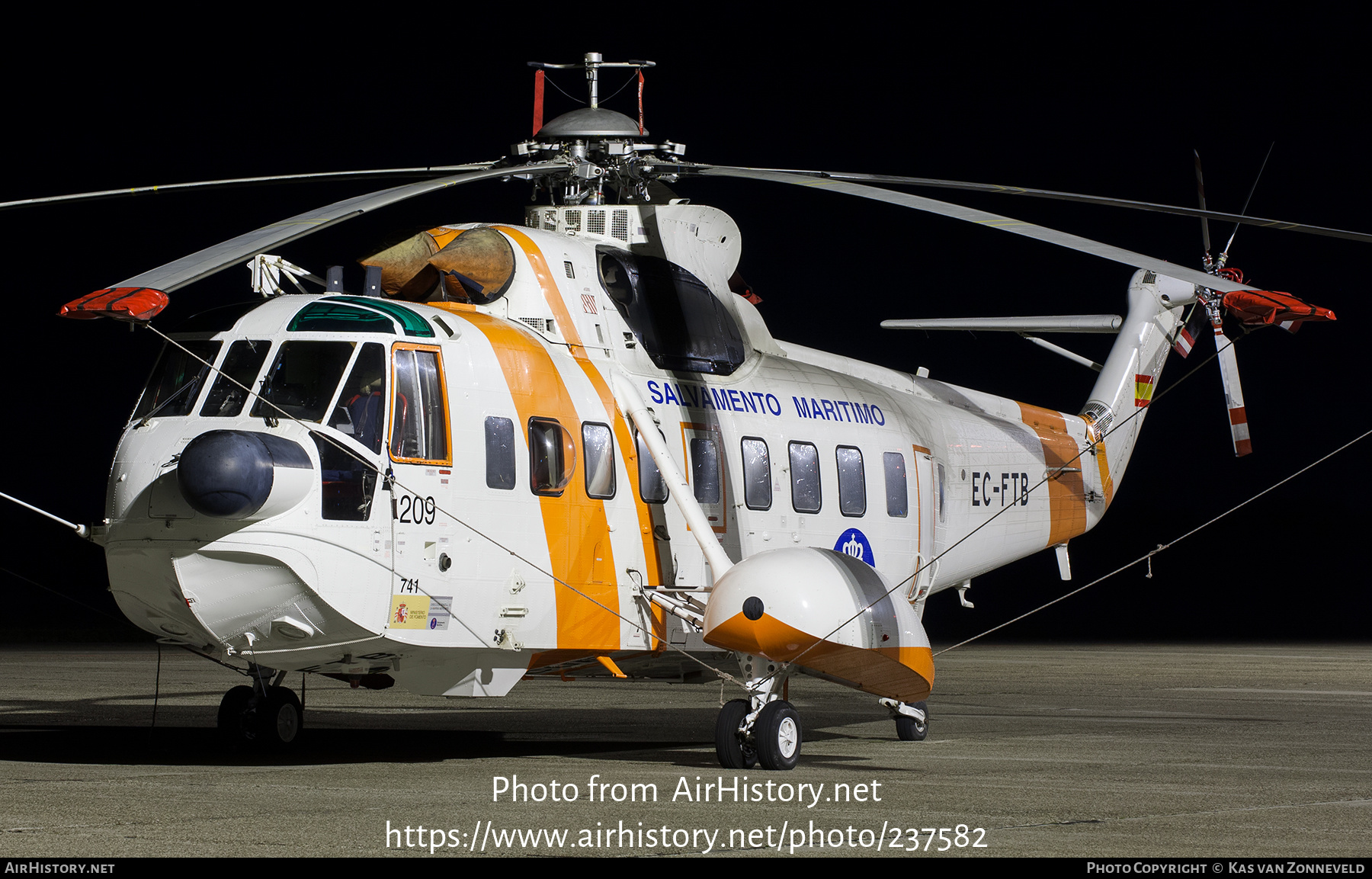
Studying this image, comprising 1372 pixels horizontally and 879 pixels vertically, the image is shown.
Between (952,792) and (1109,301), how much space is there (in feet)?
155

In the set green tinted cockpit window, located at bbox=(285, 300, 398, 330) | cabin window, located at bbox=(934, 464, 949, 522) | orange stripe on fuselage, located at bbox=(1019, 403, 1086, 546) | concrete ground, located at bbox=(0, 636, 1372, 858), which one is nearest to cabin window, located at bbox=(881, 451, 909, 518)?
cabin window, located at bbox=(934, 464, 949, 522)

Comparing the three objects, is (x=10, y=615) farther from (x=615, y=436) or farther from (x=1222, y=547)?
(x=1222, y=547)

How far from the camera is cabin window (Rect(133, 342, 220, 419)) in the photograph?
34.8 feet

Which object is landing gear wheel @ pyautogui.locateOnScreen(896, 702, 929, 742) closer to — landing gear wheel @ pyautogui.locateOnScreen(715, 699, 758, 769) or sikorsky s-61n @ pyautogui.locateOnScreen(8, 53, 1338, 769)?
sikorsky s-61n @ pyautogui.locateOnScreen(8, 53, 1338, 769)

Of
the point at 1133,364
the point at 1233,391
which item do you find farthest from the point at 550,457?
the point at 1133,364

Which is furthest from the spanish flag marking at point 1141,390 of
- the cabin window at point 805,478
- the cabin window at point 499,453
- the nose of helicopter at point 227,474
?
the nose of helicopter at point 227,474

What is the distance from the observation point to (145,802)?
932 centimetres

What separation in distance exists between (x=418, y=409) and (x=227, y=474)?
63.3 inches

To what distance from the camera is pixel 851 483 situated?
14281 mm

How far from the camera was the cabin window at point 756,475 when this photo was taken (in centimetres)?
1335

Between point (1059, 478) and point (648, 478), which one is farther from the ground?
point (1059, 478)

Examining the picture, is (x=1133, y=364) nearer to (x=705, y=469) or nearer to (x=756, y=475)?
(x=756, y=475)

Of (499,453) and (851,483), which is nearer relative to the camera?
(499,453)

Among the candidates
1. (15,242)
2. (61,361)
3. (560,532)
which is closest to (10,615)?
(61,361)
